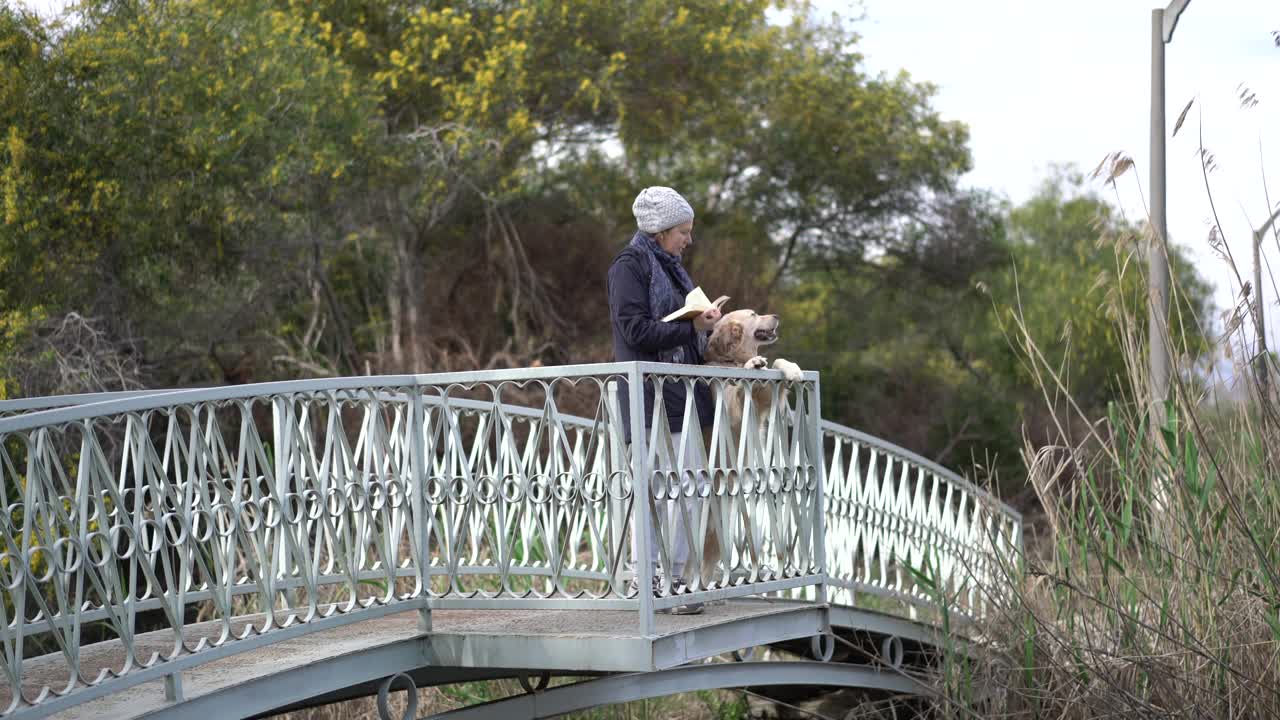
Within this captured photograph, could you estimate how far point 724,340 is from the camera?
20.7ft

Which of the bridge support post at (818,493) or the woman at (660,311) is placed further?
the bridge support post at (818,493)

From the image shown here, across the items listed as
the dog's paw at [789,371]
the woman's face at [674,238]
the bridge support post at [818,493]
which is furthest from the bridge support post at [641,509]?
the bridge support post at [818,493]

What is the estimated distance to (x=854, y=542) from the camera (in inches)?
355

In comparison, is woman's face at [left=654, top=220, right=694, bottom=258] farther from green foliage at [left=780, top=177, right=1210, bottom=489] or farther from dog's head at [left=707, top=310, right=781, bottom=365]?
green foliage at [left=780, top=177, right=1210, bottom=489]

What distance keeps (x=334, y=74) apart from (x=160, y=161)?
364cm

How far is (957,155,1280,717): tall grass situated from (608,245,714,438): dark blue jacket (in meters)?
1.51

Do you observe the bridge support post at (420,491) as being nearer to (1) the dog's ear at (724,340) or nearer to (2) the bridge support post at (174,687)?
(1) the dog's ear at (724,340)

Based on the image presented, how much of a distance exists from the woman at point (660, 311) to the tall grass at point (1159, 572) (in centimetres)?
150

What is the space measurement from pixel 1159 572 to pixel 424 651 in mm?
3393

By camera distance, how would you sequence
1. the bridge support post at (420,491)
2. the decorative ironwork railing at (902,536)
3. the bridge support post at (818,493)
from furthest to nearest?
the decorative ironwork railing at (902,536) → the bridge support post at (818,493) → the bridge support post at (420,491)

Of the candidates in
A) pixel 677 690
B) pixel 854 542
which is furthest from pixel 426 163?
pixel 677 690

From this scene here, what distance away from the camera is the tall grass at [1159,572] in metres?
5.99

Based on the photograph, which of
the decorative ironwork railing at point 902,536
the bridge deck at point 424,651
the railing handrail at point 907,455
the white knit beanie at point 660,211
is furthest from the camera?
the railing handrail at point 907,455

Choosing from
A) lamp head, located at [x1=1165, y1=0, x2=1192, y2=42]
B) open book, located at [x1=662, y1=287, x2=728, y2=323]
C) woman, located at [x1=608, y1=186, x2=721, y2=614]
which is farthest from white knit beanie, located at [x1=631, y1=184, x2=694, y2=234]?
lamp head, located at [x1=1165, y1=0, x2=1192, y2=42]
